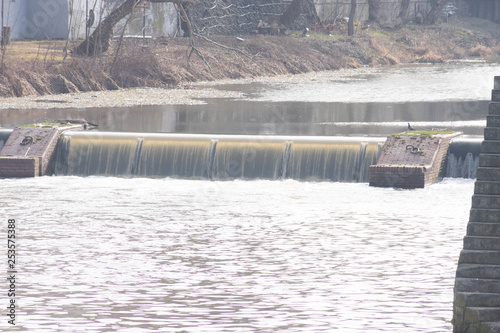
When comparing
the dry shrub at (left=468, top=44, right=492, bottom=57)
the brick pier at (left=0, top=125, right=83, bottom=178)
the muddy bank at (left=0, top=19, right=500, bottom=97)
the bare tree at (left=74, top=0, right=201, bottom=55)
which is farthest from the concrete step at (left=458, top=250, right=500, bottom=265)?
the dry shrub at (left=468, top=44, right=492, bottom=57)

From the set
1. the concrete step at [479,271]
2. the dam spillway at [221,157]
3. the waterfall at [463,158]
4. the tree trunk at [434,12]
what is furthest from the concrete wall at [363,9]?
the concrete step at [479,271]

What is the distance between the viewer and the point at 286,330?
7.70 m

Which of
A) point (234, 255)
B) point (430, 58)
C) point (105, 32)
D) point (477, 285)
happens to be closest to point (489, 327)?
point (477, 285)

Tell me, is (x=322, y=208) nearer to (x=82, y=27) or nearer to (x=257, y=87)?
(x=257, y=87)

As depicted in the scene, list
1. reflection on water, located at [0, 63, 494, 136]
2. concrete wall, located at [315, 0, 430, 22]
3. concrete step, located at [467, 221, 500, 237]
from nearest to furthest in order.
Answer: concrete step, located at [467, 221, 500, 237]
reflection on water, located at [0, 63, 494, 136]
concrete wall, located at [315, 0, 430, 22]

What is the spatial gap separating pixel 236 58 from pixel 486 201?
2888 cm

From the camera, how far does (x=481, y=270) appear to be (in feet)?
24.6

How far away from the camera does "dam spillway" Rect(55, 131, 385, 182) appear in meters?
16.3

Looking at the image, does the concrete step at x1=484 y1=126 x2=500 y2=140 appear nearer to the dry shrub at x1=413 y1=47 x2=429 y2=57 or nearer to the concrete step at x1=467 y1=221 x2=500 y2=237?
the concrete step at x1=467 y1=221 x2=500 y2=237

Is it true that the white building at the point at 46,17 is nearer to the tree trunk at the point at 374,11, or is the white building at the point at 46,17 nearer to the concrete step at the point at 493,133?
the tree trunk at the point at 374,11

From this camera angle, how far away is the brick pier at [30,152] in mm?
16562

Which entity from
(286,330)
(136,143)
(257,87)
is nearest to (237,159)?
(136,143)

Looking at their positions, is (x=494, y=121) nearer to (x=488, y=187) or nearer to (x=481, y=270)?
(x=488, y=187)

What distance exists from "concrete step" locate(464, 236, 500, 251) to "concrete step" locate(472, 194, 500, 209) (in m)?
0.34
